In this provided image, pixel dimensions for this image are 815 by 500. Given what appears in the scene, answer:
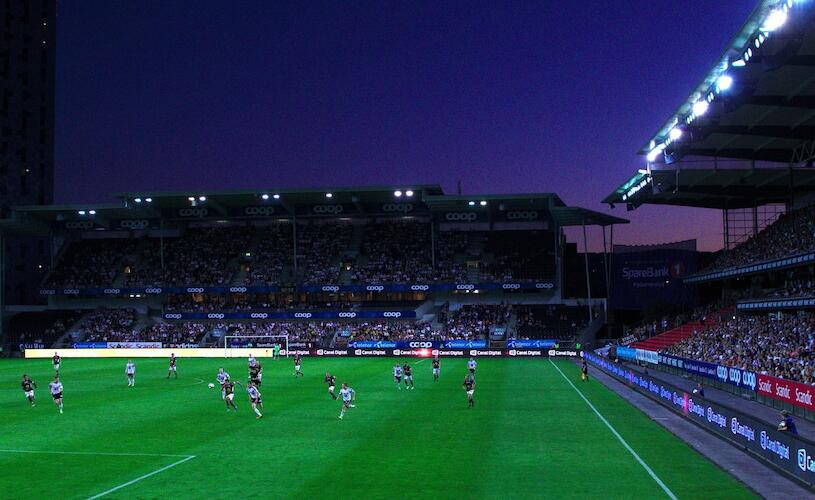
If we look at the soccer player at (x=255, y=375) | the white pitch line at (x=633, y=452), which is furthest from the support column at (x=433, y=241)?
the soccer player at (x=255, y=375)

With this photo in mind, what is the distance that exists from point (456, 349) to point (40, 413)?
146 feet

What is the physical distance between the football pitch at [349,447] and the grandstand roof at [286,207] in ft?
127

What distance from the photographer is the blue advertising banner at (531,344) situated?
68438 millimetres

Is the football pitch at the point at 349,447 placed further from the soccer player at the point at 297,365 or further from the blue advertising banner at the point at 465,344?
the blue advertising banner at the point at 465,344

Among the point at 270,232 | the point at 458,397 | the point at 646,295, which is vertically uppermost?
the point at 270,232

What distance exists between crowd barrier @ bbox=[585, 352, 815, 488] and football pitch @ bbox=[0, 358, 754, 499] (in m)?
1.51

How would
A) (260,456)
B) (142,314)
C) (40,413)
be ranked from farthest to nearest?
(142,314) → (40,413) → (260,456)

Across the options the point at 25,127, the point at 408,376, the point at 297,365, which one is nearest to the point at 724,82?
the point at 408,376

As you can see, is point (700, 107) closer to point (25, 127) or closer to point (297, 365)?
point (297, 365)

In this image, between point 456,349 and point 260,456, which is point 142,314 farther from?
point 260,456

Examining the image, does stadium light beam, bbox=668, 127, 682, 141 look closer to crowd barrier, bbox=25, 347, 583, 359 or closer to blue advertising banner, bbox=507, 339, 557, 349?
blue advertising banner, bbox=507, 339, 557, 349

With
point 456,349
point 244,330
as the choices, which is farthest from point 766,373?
point 244,330

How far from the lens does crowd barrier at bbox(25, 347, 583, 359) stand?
68562 millimetres

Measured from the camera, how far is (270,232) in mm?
90312
